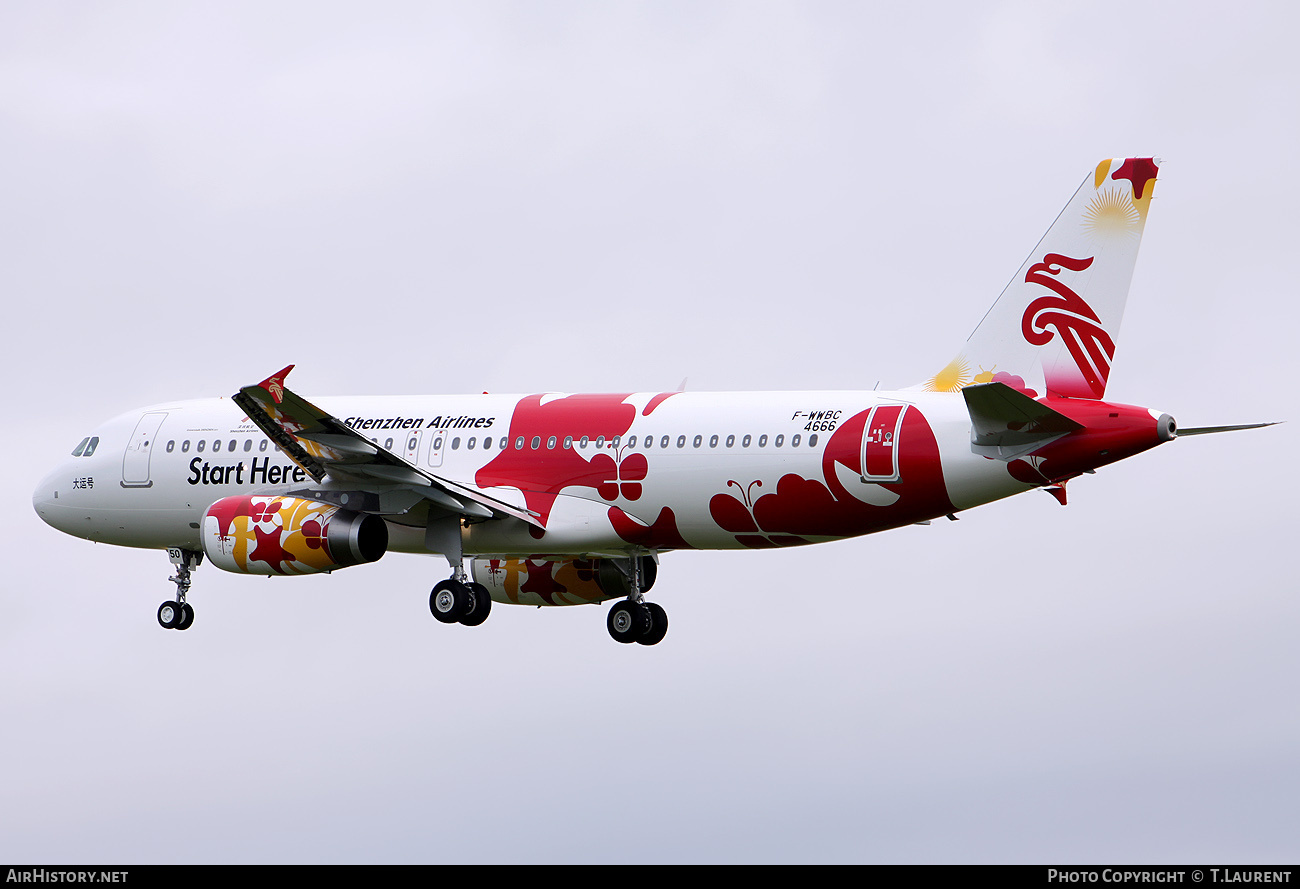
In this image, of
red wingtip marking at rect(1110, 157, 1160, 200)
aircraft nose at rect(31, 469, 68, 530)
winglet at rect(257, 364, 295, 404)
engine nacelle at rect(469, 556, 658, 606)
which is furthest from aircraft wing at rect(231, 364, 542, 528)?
red wingtip marking at rect(1110, 157, 1160, 200)

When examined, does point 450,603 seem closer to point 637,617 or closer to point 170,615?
point 637,617

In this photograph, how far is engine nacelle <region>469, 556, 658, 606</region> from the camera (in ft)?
120

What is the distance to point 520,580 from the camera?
37.8 m

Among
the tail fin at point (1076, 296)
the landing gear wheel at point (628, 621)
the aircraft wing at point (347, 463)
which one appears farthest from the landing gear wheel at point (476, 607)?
the tail fin at point (1076, 296)

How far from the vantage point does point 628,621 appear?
119 feet

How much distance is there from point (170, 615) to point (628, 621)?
945 cm

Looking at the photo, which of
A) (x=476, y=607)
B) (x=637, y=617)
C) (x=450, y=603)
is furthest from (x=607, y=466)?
(x=637, y=617)

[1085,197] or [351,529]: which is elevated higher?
[1085,197]

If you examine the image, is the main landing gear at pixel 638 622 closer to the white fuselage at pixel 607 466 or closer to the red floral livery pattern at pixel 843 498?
the white fuselage at pixel 607 466

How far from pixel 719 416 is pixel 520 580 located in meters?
7.46

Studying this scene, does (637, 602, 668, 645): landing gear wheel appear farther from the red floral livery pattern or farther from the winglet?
the winglet

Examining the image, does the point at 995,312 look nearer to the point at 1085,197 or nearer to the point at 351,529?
the point at 1085,197
